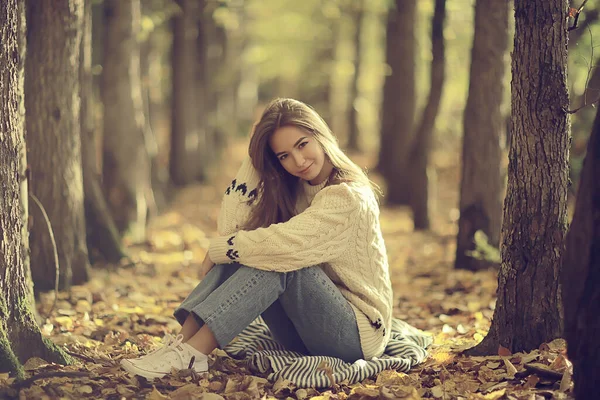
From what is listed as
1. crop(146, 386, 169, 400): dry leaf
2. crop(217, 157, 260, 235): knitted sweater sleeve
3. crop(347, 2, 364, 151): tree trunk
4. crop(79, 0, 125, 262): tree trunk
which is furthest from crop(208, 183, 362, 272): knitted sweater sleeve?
crop(347, 2, 364, 151): tree trunk

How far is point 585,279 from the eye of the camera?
9.82ft

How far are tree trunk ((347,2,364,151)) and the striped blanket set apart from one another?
1159 cm

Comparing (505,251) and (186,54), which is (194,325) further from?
(186,54)

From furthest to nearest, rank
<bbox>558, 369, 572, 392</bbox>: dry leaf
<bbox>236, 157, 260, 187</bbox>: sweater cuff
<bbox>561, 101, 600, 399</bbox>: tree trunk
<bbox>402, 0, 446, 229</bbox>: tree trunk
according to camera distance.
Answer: <bbox>402, 0, 446, 229</bbox>: tree trunk
<bbox>236, 157, 260, 187</bbox>: sweater cuff
<bbox>558, 369, 572, 392</bbox>: dry leaf
<bbox>561, 101, 600, 399</bbox>: tree trunk

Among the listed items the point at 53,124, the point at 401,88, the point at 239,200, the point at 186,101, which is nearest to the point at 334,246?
the point at 239,200

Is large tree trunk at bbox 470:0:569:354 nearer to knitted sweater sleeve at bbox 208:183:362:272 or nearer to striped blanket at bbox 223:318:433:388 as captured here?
striped blanket at bbox 223:318:433:388

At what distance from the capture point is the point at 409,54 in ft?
41.3

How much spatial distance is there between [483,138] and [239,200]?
12.0 ft

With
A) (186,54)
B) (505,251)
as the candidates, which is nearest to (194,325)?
(505,251)

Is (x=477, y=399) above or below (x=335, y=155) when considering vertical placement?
below

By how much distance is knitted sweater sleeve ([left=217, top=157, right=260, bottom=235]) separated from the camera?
4.32 meters

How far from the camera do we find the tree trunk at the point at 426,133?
8891 mm

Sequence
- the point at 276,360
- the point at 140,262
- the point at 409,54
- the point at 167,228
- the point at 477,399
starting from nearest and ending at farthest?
the point at 477,399, the point at 276,360, the point at 140,262, the point at 167,228, the point at 409,54

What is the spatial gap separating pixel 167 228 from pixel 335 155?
6818 millimetres
